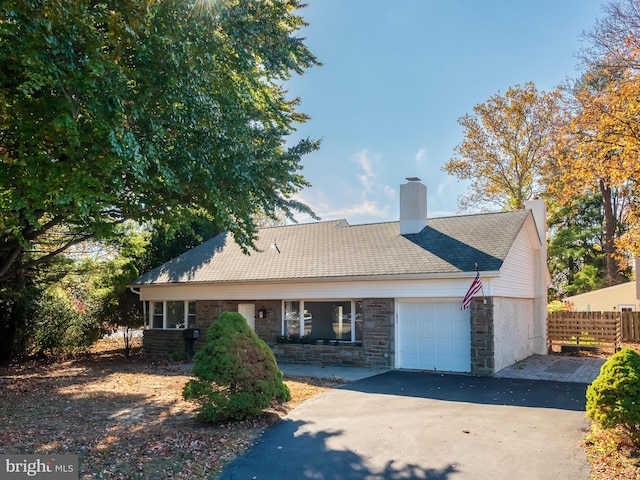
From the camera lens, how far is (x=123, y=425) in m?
7.81

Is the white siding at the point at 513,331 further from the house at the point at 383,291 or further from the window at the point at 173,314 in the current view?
the window at the point at 173,314

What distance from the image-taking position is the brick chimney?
54.0 feet

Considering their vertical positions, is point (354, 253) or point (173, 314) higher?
point (354, 253)

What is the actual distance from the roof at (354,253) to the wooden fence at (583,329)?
17.9 ft

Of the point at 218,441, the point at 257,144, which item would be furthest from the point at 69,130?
the point at 218,441

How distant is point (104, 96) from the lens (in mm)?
6750

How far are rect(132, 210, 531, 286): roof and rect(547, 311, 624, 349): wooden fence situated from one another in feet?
17.9

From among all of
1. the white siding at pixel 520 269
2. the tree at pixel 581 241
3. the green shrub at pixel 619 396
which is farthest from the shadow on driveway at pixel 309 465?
the tree at pixel 581 241

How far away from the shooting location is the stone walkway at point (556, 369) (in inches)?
470

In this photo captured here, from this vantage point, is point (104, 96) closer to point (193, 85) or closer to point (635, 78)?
point (193, 85)

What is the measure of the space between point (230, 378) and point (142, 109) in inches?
183

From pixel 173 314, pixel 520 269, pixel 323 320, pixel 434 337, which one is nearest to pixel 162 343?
pixel 173 314

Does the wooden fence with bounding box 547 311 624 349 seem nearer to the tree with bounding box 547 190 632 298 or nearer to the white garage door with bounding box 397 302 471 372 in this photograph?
the white garage door with bounding box 397 302 471 372

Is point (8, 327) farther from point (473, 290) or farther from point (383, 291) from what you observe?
point (473, 290)
